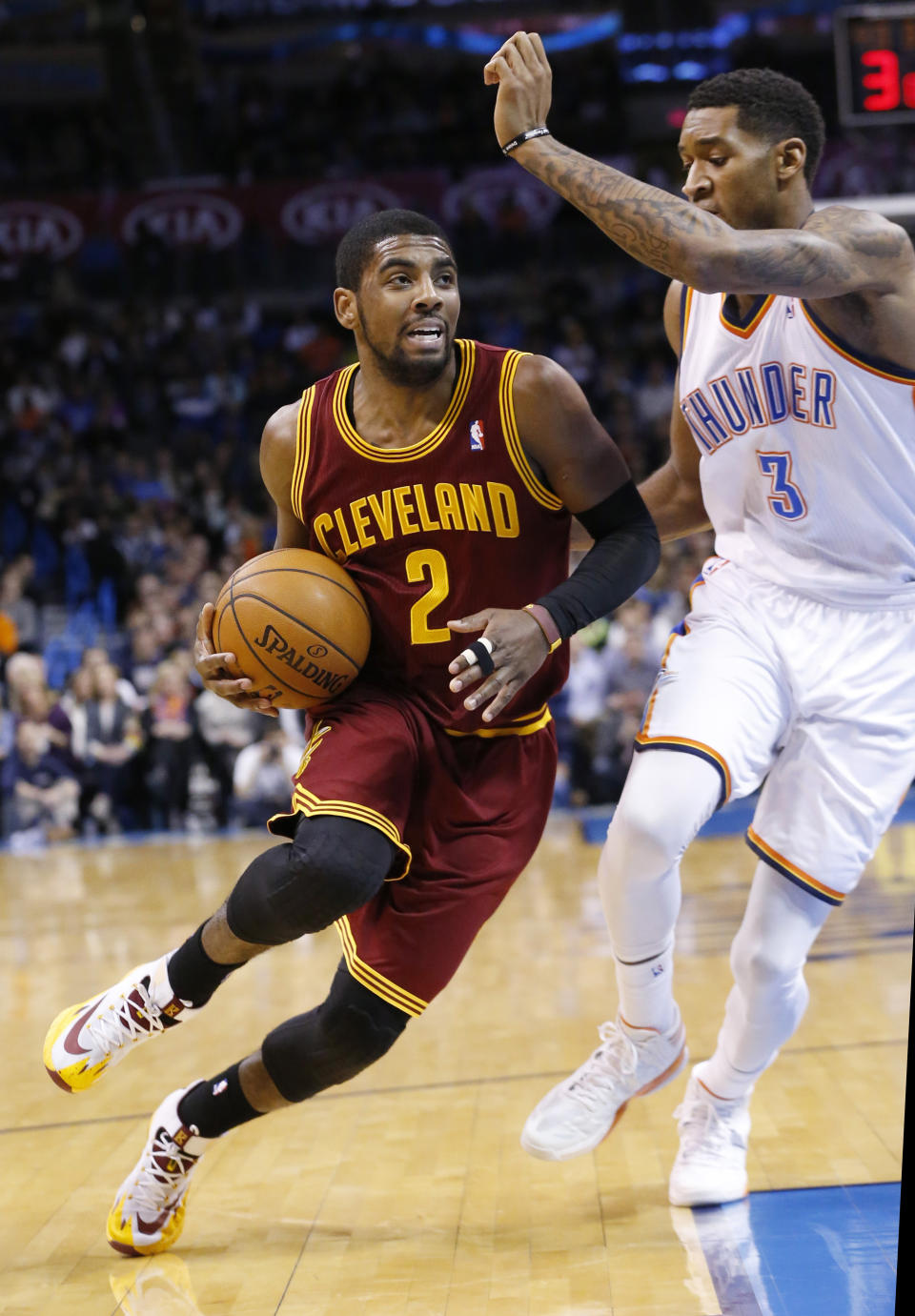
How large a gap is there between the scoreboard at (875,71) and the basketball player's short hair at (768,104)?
16.7ft

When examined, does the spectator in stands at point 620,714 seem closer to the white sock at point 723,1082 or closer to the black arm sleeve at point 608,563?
the white sock at point 723,1082

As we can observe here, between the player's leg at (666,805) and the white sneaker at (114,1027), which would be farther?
the white sneaker at (114,1027)

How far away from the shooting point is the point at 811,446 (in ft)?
11.0

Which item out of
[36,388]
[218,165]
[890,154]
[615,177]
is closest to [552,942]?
[615,177]

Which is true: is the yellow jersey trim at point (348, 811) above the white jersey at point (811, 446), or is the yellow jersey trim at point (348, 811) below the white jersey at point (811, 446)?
below

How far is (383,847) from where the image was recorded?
3.21 m

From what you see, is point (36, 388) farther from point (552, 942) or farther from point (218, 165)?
point (552, 942)

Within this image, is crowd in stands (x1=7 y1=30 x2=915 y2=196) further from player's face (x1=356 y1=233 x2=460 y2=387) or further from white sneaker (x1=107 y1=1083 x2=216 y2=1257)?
white sneaker (x1=107 y1=1083 x2=216 y2=1257)

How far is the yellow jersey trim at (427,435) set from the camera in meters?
3.47

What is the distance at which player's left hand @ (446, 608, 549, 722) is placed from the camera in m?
3.03

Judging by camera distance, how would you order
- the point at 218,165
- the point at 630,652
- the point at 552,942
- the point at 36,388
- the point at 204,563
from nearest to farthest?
the point at 552,942 < the point at 630,652 < the point at 204,563 < the point at 36,388 < the point at 218,165

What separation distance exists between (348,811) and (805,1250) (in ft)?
4.92

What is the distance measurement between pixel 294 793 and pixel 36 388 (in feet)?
49.0

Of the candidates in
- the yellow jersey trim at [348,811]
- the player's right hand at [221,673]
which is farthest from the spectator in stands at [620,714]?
the yellow jersey trim at [348,811]
